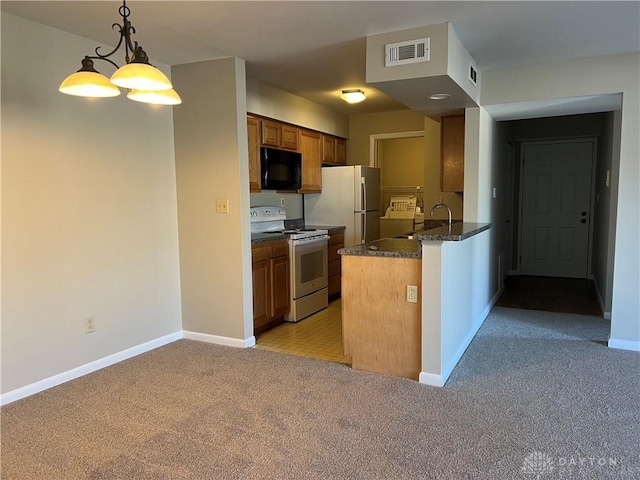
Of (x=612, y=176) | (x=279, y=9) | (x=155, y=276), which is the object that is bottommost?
(x=155, y=276)

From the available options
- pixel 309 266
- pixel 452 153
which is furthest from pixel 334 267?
pixel 452 153

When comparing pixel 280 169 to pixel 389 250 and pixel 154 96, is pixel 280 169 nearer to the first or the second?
pixel 389 250

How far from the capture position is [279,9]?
2.64m

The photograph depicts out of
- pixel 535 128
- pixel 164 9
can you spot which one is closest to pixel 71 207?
pixel 164 9

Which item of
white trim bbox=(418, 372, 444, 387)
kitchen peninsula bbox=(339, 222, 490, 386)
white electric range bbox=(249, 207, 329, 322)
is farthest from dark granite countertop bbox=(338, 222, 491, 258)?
white electric range bbox=(249, 207, 329, 322)

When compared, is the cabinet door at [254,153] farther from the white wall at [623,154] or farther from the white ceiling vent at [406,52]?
the white wall at [623,154]

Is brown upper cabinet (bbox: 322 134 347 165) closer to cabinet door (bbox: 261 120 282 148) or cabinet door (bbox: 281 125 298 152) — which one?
cabinet door (bbox: 281 125 298 152)

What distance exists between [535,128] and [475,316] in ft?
12.1

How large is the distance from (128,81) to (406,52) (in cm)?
185

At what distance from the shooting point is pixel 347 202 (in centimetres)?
554

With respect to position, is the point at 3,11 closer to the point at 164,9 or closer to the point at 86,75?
the point at 164,9

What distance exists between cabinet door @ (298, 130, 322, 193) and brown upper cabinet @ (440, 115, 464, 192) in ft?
4.92

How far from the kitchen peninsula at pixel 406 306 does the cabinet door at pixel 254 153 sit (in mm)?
1574

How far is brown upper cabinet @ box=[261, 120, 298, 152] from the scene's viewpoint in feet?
15.1
